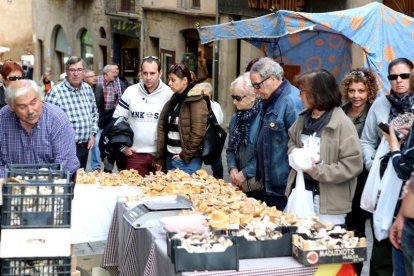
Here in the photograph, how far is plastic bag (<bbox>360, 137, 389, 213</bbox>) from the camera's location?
608 centimetres

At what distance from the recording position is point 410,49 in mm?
8875

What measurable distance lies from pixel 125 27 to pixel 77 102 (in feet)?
59.5

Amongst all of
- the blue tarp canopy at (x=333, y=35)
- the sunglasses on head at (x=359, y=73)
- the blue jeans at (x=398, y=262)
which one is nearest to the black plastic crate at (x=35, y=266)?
the blue jeans at (x=398, y=262)

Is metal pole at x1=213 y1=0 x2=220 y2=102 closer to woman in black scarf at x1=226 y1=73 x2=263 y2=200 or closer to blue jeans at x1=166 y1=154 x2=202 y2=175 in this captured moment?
blue jeans at x1=166 y1=154 x2=202 y2=175

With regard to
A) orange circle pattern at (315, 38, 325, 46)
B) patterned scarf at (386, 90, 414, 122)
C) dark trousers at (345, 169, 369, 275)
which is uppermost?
orange circle pattern at (315, 38, 325, 46)

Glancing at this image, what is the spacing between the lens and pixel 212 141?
8.27 meters

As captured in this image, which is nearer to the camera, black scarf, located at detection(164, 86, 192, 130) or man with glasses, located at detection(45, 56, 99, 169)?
black scarf, located at detection(164, 86, 192, 130)

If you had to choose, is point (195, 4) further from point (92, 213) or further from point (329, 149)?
point (329, 149)

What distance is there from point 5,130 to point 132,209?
1.04 m

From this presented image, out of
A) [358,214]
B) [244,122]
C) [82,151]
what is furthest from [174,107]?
[358,214]

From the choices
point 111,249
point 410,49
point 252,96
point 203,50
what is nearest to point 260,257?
point 111,249

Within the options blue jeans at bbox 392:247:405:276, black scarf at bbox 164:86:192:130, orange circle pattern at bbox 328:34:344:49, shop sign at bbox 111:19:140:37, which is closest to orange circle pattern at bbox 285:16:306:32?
orange circle pattern at bbox 328:34:344:49

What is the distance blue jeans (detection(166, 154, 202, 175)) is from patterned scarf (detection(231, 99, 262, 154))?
86cm

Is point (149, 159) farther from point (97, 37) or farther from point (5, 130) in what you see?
point (97, 37)
